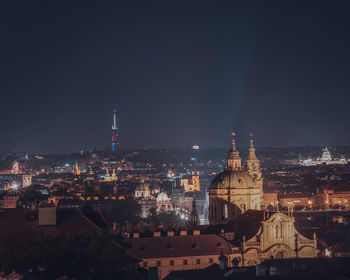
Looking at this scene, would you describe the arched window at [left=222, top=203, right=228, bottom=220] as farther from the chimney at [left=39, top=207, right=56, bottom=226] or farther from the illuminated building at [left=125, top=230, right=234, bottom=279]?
the chimney at [left=39, top=207, right=56, bottom=226]

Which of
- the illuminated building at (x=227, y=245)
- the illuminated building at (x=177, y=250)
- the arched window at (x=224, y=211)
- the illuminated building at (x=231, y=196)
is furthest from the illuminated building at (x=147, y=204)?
the illuminated building at (x=177, y=250)

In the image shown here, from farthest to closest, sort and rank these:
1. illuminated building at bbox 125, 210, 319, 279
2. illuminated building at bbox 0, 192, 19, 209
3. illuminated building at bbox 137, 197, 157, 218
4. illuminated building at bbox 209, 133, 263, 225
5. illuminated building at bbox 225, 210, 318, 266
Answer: illuminated building at bbox 137, 197, 157, 218
illuminated building at bbox 0, 192, 19, 209
illuminated building at bbox 209, 133, 263, 225
illuminated building at bbox 225, 210, 318, 266
illuminated building at bbox 125, 210, 319, 279

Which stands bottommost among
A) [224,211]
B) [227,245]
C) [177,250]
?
[177,250]

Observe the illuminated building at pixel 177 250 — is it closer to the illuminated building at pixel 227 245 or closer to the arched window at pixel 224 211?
the illuminated building at pixel 227 245

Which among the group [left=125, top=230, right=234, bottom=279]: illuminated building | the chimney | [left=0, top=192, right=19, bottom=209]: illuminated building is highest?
the chimney

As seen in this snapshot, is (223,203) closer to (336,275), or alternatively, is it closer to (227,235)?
(227,235)

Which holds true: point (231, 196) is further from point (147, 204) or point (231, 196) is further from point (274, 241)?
point (147, 204)

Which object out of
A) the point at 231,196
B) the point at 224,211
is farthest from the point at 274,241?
the point at 231,196

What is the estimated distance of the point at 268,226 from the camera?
80312 mm

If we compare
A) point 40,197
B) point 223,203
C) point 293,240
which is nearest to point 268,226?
point 293,240

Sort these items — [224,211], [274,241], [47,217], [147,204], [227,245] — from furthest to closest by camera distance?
[147,204] < [224,211] < [274,241] < [227,245] < [47,217]

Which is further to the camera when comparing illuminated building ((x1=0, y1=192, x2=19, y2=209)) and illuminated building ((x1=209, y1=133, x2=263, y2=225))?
illuminated building ((x1=0, y1=192, x2=19, y2=209))

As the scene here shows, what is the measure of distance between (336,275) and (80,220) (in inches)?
730

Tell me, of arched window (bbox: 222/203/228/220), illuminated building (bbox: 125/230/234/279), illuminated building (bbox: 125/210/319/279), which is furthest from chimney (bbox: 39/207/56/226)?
arched window (bbox: 222/203/228/220)
